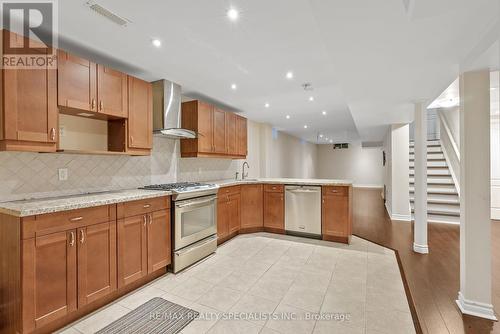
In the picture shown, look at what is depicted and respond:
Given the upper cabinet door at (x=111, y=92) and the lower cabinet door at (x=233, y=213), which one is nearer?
the upper cabinet door at (x=111, y=92)

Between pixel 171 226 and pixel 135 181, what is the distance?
2.77 ft

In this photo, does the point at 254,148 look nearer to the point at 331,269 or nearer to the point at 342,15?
the point at 331,269

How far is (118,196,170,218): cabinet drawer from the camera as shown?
7.55ft

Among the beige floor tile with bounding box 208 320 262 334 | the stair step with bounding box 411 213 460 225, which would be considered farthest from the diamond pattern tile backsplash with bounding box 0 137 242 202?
the stair step with bounding box 411 213 460 225

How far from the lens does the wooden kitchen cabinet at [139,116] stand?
2746mm

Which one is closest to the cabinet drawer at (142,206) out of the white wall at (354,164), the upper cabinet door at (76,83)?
the upper cabinet door at (76,83)

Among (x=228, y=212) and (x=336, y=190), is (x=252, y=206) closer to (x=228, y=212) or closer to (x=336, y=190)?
(x=228, y=212)

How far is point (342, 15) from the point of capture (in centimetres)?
152

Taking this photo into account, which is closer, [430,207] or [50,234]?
[50,234]

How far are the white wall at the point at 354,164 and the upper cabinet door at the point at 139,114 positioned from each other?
36.0 feet

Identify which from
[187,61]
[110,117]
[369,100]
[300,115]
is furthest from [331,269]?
[300,115]

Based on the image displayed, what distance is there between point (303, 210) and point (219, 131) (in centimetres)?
205

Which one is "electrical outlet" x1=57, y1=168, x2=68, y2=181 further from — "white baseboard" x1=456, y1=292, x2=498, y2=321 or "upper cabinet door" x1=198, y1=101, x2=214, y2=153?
"white baseboard" x1=456, y1=292, x2=498, y2=321

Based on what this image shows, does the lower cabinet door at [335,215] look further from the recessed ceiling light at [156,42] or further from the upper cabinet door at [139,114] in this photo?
the recessed ceiling light at [156,42]
